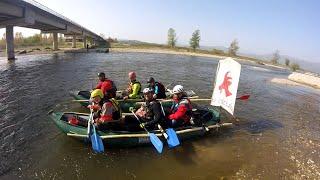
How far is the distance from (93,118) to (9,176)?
371 cm

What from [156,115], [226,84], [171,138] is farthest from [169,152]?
[226,84]

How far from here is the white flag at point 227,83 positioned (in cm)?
1337

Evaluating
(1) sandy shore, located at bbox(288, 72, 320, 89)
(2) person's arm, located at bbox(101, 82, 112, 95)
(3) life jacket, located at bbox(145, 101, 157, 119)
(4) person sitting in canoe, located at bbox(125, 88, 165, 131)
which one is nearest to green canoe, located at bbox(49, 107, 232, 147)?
(4) person sitting in canoe, located at bbox(125, 88, 165, 131)

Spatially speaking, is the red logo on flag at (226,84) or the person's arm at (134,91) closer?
the red logo on flag at (226,84)

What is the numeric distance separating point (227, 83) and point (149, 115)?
3.95 meters

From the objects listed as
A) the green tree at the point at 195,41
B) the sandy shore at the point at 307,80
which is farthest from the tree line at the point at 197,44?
the sandy shore at the point at 307,80

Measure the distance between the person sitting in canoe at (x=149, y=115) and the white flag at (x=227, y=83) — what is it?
338 centimetres

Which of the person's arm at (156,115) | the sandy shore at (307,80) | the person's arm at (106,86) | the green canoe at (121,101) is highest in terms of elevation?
the person's arm at (106,86)

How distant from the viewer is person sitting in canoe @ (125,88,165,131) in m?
12.0

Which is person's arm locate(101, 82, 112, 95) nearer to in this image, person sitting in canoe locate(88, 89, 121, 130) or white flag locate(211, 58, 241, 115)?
person sitting in canoe locate(88, 89, 121, 130)

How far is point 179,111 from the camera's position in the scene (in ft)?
41.6

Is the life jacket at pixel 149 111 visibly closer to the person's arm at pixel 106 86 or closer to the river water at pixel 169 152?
the river water at pixel 169 152

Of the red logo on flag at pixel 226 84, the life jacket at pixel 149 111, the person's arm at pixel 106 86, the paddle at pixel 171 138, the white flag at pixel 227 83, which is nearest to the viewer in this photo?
the paddle at pixel 171 138

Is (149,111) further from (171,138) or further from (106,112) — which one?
(106,112)
